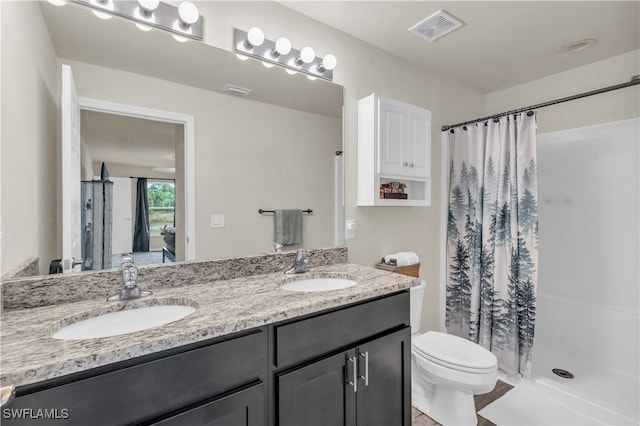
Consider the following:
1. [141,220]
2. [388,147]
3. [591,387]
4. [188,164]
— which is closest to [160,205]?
[141,220]

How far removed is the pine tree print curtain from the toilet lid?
57 centimetres

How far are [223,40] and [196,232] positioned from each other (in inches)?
38.3

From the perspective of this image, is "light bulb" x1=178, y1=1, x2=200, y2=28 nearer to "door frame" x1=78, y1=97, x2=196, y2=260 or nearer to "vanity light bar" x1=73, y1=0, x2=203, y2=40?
"vanity light bar" x1=73, y1=0, x2=203, y2=40

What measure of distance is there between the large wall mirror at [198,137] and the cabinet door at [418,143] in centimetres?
54

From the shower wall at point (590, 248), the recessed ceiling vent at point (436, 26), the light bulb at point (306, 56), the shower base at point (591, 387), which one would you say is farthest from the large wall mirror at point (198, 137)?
the shower wall at point (590, 248)

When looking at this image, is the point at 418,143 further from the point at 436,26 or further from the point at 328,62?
the point at 328,62

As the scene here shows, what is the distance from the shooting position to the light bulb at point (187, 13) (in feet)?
4.51

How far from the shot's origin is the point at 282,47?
167cm

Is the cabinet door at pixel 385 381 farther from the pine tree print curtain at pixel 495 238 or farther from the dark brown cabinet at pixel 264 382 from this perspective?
the pine tree print curtain at pixel 495 238

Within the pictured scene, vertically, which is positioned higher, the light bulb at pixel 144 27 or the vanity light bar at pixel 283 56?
the vanity light bar at pixel 283 56

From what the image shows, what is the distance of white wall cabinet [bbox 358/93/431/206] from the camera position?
6.35 ft

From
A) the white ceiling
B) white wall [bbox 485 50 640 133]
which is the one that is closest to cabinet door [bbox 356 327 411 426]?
the white ceiling

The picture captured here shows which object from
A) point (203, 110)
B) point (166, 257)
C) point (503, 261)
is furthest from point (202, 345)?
point (503, 261)

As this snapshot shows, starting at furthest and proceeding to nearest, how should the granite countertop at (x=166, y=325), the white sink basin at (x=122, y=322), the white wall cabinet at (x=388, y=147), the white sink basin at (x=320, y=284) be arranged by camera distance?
the white wall cabinet at (x=388, y=147) < the white sink basin at (x=320, y=284) < the white sink basin at (x=122, y=322) < the granite countertop at (x=166, y=325)
